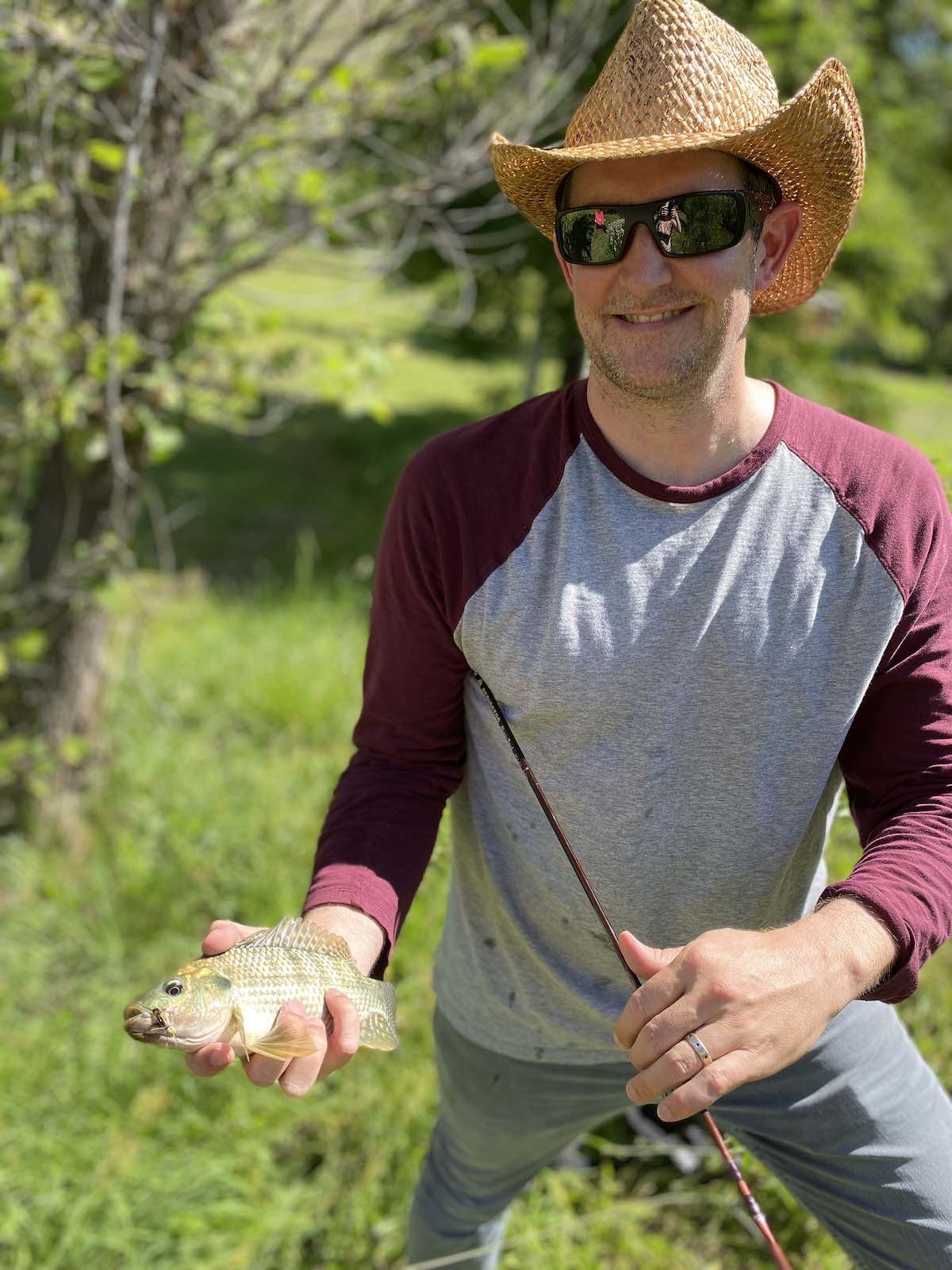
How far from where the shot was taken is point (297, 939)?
1.72m

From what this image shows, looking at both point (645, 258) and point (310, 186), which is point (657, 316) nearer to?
point (645, 258)

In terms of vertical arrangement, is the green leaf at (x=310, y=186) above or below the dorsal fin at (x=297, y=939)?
above

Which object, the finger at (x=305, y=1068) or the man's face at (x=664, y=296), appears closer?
the finger at (x=305, y=1068)

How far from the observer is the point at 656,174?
6.08 feet

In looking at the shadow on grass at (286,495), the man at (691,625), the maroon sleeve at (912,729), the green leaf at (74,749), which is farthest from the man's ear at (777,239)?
the shadow on grass at (286,495)

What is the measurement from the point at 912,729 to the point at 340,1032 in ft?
3.20

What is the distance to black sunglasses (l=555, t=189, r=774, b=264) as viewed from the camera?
182 cm

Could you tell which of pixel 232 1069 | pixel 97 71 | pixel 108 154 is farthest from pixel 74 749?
pixel 97 71

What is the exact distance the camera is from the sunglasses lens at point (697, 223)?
5.97 ft

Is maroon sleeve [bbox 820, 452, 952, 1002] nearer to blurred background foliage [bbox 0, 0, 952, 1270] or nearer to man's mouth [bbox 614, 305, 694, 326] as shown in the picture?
man's mouth [bbox 614, 305, 694, 326]

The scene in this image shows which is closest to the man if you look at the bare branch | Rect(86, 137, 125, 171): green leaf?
the bare branch

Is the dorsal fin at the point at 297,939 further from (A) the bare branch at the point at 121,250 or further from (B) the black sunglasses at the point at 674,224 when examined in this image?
(A) the bare branch at the point at 121,250

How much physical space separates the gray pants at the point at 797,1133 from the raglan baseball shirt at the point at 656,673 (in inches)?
8.8

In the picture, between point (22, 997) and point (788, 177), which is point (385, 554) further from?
point (22, 997)
